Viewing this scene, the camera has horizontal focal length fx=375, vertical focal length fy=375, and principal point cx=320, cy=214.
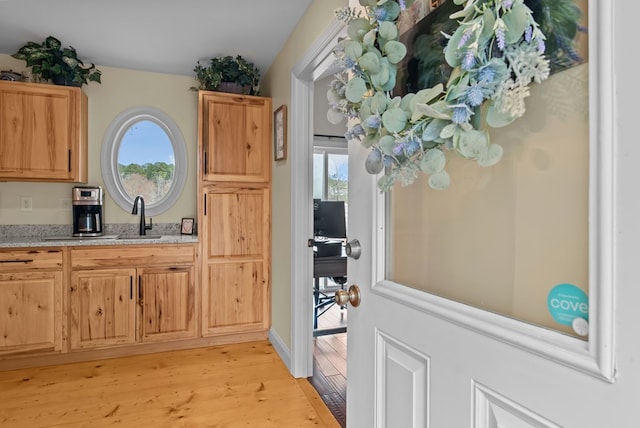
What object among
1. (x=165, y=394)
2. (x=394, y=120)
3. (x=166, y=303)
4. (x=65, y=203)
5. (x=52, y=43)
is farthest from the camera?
(x=65, y=203)

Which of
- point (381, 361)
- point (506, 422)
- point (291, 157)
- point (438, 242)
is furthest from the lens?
point (291, 157)

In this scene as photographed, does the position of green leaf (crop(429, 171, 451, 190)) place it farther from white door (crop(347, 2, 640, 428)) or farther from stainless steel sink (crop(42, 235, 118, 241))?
stainless steel sink (crop(42, 235, 118, 241))

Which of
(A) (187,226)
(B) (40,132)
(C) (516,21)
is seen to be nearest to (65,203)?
(B) (40,132)

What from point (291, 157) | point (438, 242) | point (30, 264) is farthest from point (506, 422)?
point (30, 264)

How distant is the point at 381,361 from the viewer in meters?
0.94

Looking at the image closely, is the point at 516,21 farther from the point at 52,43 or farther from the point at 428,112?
the point at 52,43

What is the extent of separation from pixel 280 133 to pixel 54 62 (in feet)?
5.63

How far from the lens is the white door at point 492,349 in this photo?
45 centimetres

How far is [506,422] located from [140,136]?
3471mm

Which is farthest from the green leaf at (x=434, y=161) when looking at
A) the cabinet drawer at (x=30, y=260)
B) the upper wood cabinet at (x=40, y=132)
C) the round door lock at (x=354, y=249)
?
the upper wood cabinet at (x=40, y=132)

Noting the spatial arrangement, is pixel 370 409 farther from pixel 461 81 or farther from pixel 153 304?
pixel 153 304

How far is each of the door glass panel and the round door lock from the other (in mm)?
230

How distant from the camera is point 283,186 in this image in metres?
2.79

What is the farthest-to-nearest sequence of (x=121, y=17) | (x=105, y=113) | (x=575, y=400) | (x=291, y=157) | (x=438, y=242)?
(x=105, y=113)
(x=291, y=157)
(x=121, y=17)
(x=438, y=242)
(x=575, y=400)
